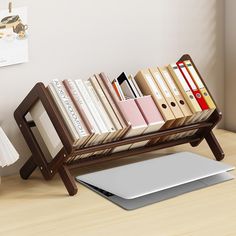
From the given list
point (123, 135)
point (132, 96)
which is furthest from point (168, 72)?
point (123, 135)

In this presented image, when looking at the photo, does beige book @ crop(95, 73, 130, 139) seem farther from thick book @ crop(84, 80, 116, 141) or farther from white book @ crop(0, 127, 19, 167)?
white book @ crop(0, 127, 19, 167)

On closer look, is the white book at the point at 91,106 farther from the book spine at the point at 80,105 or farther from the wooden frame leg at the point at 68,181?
the wooden frame leg at the point at 68,181

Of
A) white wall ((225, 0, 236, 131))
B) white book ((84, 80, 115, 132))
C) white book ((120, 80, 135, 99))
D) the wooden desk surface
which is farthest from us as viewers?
white wall ((225, 0, 236, 131))

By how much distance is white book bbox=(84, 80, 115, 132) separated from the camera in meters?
1.46

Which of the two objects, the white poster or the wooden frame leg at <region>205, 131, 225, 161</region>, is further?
the wooden frame leg at <region>205, 131, 225, 161</region>

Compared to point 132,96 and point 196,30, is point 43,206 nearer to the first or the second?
point 132,96

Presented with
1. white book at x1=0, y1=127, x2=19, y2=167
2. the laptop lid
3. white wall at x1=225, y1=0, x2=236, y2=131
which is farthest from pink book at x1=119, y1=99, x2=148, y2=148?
white wall at x1=225, y1=0, x2=236, y2=131

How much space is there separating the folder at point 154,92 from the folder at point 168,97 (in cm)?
1

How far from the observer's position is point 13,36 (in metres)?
1.54

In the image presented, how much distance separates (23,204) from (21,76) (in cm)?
40

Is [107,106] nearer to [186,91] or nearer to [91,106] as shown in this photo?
[91,106]

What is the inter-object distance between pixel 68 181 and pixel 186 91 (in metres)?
0.44

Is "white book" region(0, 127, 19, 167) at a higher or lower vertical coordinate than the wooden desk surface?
higher

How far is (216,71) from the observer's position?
1988 millimetres
